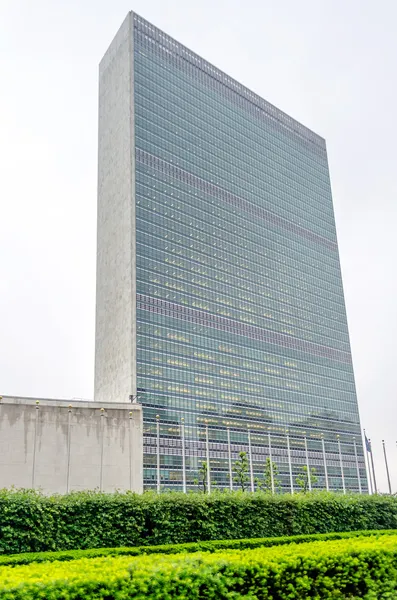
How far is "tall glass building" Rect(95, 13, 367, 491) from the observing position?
127 metres

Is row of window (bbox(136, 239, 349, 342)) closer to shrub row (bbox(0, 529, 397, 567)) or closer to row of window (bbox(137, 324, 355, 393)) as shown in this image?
row of window (bbox(137, 324, 355, 393))

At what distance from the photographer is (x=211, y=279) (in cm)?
14700

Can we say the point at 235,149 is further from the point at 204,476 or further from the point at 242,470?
the point at 204,476

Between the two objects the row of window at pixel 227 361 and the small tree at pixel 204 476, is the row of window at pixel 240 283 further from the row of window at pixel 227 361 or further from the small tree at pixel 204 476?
the small tree at pixel 204 476

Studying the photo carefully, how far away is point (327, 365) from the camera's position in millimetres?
176750

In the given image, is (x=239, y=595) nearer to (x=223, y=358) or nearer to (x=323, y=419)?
(x=223, y=358)

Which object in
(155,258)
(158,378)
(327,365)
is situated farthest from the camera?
(327,365)

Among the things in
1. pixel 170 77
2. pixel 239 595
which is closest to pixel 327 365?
pixel 170 77

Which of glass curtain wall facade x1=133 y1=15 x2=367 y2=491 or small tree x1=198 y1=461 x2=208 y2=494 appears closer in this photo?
small tree x1=198 y1=461 x2=208 y2=494

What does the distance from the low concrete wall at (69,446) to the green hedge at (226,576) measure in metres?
37.6

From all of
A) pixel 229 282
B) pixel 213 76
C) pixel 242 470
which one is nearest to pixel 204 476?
pixel 242 470

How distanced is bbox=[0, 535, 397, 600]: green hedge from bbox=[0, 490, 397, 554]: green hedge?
1592 cm

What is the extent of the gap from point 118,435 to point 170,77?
122946 millimetres

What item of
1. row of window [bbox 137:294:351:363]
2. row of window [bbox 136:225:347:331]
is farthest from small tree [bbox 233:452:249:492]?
row of window [bbox 136:225:347:331]
